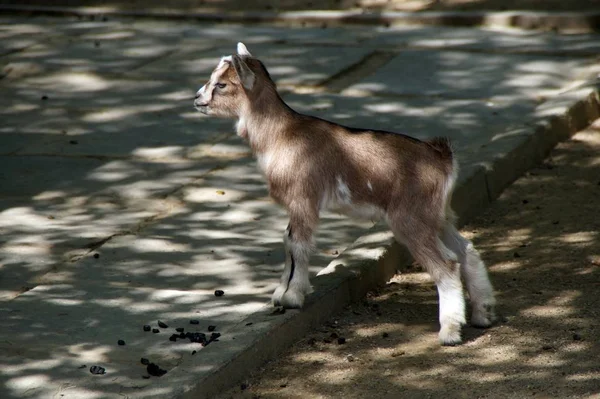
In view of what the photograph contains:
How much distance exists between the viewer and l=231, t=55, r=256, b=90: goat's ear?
582 cm

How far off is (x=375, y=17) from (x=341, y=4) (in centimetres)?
99

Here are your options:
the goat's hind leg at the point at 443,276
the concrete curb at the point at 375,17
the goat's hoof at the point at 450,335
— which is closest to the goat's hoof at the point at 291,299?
the goat's hind leg at the point at 443,276

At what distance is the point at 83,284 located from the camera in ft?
20.8

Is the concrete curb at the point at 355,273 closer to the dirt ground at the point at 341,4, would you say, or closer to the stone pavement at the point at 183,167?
the stone pavement at the point at 183,167

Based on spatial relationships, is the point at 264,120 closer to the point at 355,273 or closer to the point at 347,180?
the point at 347,180

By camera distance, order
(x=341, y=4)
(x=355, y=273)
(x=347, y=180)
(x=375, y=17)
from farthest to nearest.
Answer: (x=341, y=4) < (x=375, y=17) < (x=355, y=273) < (x=347, y=180)

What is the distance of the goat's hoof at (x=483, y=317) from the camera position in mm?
5906

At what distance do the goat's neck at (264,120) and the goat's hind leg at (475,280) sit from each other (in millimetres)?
1044

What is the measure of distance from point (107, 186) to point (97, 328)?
2.62 meters

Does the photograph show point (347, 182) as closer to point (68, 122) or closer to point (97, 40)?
point (68, 122)

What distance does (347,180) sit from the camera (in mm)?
5785

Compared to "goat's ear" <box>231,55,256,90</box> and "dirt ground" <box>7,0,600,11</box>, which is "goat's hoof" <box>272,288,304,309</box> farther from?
"dirt ground" <box>7,0,600,11</box>

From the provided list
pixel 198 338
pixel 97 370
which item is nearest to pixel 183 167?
pixel 198 338

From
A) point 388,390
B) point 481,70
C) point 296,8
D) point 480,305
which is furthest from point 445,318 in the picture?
point 296,8
